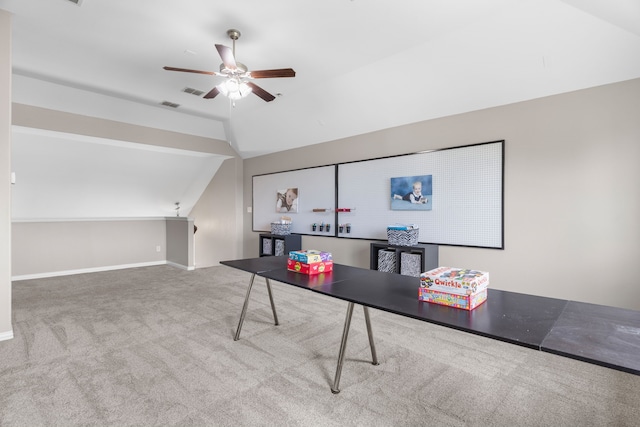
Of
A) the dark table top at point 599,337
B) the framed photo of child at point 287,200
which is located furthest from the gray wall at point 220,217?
the dark table top at point 599,337

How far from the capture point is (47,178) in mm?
5168

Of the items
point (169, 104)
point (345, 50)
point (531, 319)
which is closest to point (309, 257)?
point (531, 319)

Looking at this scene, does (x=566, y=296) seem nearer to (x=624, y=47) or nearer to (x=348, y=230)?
(x=624, y=47)

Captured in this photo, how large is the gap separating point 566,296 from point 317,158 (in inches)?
147

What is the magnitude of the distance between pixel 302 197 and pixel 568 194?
366cm

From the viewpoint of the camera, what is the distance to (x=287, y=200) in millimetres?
5812

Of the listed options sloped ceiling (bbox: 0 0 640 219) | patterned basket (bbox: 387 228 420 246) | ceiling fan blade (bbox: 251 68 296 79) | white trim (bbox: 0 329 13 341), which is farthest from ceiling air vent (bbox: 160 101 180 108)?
patterned basket (bbox: 387 228 420 246)

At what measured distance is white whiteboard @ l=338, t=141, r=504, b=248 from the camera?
3.54 meters

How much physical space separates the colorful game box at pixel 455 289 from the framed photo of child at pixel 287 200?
4.12 meters

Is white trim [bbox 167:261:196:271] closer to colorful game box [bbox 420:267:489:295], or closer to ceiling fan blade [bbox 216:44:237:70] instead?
ceiling fan blade [bbox 216:44:237:70]

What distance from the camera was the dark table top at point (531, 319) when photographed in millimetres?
1097

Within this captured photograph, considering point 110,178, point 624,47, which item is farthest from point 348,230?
point 110,178

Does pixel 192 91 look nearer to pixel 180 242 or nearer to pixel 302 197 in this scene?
pixel 302 197

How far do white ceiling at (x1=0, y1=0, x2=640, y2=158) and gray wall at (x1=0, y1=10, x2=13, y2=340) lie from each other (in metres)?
0.27
